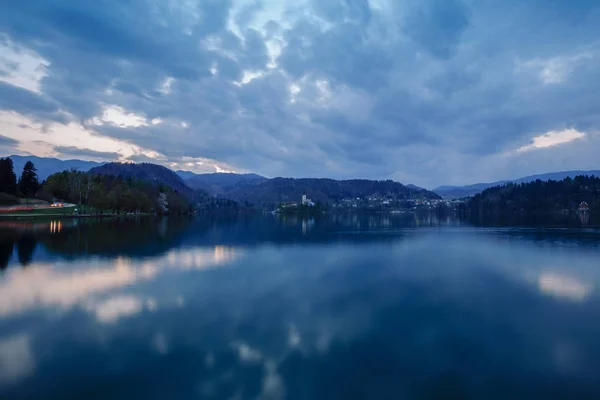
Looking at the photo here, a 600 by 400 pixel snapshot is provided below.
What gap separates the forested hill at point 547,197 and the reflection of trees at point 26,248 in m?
142

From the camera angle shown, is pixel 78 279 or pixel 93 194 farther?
pixel 93 194

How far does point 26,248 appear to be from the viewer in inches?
1216

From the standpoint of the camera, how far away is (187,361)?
10102 mm

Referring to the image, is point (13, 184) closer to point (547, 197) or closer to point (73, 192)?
point (73, 192)

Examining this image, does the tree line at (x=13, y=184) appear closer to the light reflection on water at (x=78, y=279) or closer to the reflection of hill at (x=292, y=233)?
the reflection of hill at (x=292, y=233)

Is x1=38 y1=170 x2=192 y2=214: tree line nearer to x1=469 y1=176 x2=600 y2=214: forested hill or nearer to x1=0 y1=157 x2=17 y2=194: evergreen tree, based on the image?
x1=0 y1=157 x2=17 y2=194: evergreen tree

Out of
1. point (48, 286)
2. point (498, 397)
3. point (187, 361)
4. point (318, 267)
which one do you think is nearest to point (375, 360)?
point (498, 397)

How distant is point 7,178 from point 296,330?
92.1m

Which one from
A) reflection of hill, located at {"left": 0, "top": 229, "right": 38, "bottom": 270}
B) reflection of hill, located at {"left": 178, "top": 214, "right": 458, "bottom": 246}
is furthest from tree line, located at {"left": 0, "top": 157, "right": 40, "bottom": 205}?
reflection of hill, located at {"left": 0, "top": 229, "right": 38, "bottom": 270}

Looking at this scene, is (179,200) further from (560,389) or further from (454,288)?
(560,389)

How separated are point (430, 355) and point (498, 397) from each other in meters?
2.39

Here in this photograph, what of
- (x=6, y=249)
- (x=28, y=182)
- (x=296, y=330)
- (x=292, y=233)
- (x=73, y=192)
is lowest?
(x=296, y=330)

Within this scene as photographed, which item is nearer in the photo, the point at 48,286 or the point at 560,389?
the point at 560,389

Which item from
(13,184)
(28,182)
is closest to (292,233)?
(13,184)
